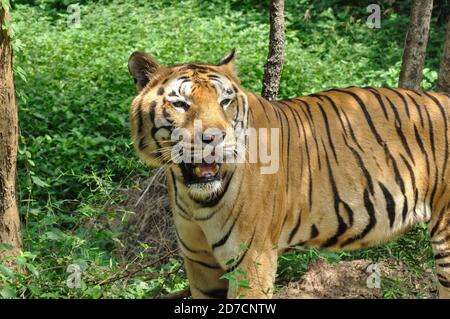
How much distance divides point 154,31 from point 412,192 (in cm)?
557

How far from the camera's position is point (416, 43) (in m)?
6.91

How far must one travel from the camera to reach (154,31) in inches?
388

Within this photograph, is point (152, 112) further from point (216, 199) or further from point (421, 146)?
point (421, 146)

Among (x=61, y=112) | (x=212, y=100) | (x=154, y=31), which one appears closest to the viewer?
(x=212, y=100)

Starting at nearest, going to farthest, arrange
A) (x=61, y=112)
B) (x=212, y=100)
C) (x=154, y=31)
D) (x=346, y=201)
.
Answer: (x=212, y=100) < (x=346, y=201) < (x=61, y=112) < (x=154, y=31)

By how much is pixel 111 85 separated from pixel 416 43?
296cm

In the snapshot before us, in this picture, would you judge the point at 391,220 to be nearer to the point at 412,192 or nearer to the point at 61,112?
the point at 412,192

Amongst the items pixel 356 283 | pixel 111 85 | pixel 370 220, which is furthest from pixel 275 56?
pixel 111 85

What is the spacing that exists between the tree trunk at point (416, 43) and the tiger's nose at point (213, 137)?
3239mm

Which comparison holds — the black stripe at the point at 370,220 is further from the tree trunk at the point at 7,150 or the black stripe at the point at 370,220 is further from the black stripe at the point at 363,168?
the tree trunk at the point at 7,150

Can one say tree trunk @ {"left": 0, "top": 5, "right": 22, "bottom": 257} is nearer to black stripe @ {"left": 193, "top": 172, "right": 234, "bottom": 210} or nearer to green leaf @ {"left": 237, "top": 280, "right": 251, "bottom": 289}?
black stripe @ {"left": 193, "top": 172, "right": 234, "bottom": 210}

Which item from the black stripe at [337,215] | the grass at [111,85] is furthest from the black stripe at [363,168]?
the grass at [111,85]

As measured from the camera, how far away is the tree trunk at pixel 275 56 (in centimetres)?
653

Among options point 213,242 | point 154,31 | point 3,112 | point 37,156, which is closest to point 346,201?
point 213,242
